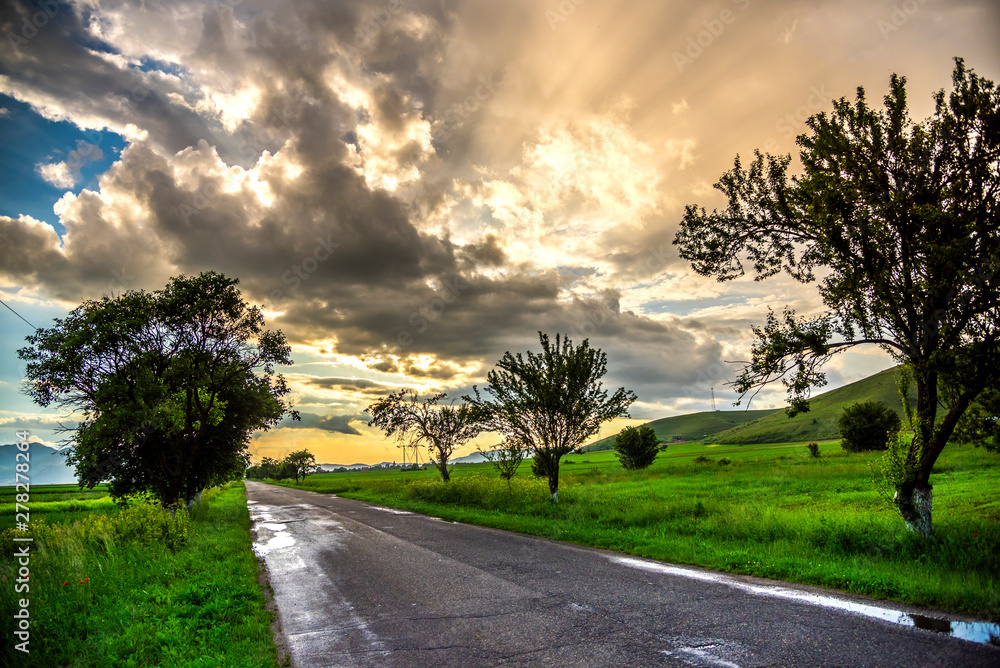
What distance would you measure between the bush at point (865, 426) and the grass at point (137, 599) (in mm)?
58417

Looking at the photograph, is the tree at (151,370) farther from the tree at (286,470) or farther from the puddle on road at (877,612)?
the tree at (286,470)

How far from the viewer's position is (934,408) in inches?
366

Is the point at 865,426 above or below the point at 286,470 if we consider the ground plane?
above

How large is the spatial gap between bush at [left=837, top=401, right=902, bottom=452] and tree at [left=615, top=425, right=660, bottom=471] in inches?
786

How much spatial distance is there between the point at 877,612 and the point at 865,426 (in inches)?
2185

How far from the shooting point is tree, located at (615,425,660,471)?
57062mm

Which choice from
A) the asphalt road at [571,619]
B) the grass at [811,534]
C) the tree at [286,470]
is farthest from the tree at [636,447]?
the tree at [286,470]

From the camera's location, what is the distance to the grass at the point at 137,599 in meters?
5.76

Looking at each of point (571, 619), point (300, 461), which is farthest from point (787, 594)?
point (300, 461)

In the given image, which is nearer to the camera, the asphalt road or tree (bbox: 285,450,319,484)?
the asphalt road

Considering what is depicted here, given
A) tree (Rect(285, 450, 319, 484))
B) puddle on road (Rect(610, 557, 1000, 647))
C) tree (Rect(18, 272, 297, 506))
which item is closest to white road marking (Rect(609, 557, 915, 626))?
puddle on road (Rect(610, 557, 1000, 647))

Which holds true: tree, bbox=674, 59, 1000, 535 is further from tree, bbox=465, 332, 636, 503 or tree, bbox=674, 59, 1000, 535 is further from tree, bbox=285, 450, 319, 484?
tree, bbox=285, 450, 319, 484

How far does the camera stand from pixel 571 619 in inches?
251

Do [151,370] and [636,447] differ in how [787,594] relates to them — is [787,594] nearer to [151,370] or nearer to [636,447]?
[151,370]
